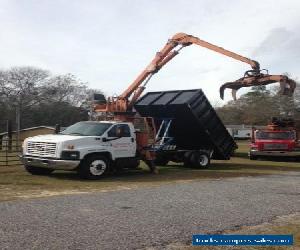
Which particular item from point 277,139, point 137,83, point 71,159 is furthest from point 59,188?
point 277,139

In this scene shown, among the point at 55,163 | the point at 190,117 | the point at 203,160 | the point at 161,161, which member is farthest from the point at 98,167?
the point at 161,161

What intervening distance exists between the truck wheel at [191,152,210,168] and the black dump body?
0.51m

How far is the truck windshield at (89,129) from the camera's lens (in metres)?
15.2

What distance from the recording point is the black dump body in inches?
729

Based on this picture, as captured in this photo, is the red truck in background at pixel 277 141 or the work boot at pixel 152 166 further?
the red truck in background at pixel 277 141

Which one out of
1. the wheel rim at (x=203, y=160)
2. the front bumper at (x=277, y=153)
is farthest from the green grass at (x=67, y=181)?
the front bumper at (x=277, y=153)

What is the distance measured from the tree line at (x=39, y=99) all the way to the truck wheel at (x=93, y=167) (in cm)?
5394

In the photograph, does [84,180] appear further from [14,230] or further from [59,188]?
[14,230]

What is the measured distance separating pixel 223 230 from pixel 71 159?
303 inches

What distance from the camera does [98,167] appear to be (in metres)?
14.7

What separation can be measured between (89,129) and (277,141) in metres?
14.0

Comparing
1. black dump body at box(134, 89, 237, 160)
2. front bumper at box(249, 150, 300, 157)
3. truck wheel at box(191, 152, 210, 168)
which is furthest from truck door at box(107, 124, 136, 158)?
front bumper at box(249, 150, 300, 157)

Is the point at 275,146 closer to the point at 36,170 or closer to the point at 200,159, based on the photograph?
the point at 200,159

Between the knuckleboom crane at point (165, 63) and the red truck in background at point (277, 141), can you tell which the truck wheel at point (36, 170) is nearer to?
the knuckleboom crane at point (165, 63)
